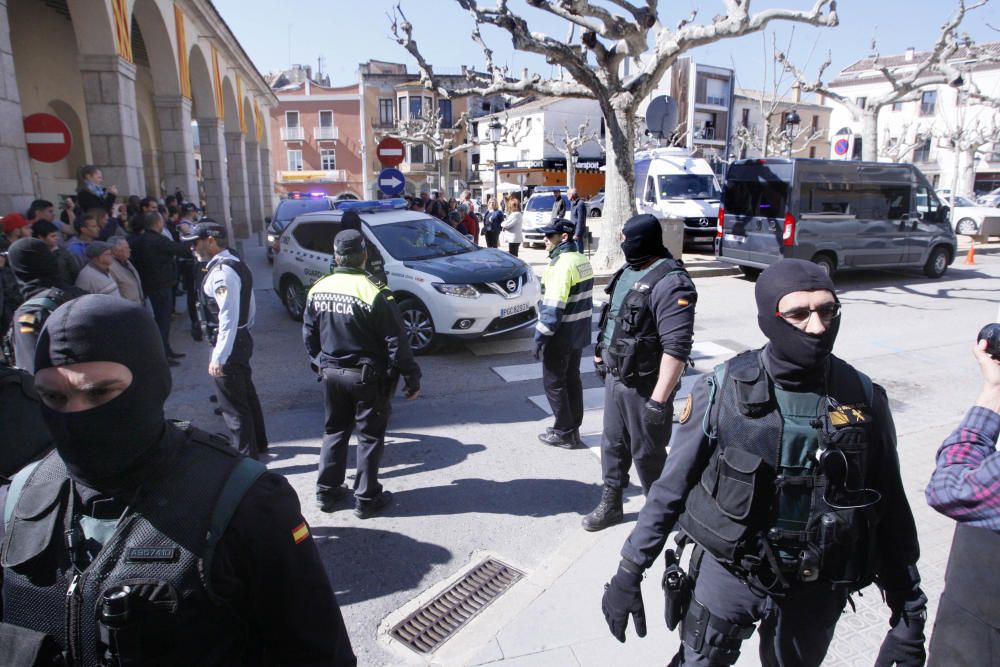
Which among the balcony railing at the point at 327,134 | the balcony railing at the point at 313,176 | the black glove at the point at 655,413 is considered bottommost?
the black glove at the point at 655,413

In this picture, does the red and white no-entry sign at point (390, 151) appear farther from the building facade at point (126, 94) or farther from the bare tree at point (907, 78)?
the bare tree at point (907, 78)

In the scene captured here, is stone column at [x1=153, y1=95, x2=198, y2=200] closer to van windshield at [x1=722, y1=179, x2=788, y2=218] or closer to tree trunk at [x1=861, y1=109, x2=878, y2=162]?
van windshield at [x1=722, y1=179, x2=788, y2=218]

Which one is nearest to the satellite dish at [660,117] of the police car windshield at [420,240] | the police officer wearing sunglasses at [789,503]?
the police car windshield at [420,240]

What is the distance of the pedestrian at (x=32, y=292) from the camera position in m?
3.75

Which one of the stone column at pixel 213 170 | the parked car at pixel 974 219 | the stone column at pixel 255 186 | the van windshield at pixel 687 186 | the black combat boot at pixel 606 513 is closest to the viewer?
the black combat boot at pixel 606 513

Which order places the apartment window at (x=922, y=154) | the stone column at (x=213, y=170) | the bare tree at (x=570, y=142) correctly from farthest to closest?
1. the apartment window at (x=922, y=154)
2. the bare tree at (x=570, y=142)
3. the stone column at (x=213, y=170)

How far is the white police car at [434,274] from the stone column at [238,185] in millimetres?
15888

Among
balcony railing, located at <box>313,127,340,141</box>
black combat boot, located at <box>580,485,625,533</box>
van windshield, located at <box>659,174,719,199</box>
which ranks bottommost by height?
black combat boot, located at <box>580,485,625,533</box>

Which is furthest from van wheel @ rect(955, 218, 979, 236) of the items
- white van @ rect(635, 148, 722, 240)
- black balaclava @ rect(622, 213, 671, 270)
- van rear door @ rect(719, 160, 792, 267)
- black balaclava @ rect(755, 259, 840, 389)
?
black balaclava @ rect(755, 259, 840, 389)

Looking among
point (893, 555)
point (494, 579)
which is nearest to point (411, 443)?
point (494, 579)

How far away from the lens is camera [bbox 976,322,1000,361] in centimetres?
184

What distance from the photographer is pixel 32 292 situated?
4227 mm

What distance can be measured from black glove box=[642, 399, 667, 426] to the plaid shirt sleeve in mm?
1577

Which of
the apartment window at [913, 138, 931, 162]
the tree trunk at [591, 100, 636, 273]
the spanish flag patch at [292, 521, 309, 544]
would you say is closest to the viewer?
the spanish flag patch at [292, 521, 309, 544]
